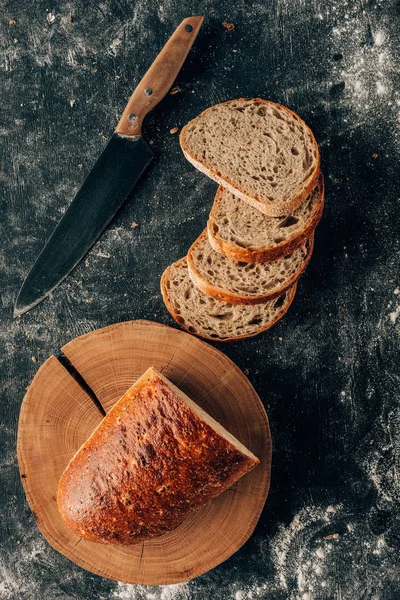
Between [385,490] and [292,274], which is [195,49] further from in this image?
[385,490]

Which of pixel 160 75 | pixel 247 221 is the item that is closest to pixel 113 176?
pixel 160 75

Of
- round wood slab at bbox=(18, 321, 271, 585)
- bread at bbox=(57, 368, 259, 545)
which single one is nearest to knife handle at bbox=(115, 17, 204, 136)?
round wood slab at bbox=(18, 321, 271, 585)

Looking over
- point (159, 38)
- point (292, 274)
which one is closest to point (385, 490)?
point (292, 274)

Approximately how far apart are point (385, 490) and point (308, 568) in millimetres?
625

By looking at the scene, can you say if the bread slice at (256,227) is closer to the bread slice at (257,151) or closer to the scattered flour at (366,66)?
the bread slice at (257,151)

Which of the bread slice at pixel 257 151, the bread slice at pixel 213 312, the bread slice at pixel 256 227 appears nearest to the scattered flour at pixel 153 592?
the bread slice at pixel 213 312

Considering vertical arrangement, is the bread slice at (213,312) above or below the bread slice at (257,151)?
below

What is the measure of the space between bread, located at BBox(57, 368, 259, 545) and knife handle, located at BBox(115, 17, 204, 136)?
4.70ft

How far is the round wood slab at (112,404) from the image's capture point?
278 cm

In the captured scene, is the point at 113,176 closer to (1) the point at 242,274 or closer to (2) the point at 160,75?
(2) the point at 160,75

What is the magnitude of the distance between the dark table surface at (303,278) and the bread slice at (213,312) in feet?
0.49

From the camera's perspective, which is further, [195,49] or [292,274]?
[195,49]

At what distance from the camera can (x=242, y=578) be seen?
298 centimetres

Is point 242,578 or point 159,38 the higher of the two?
point 159,38
